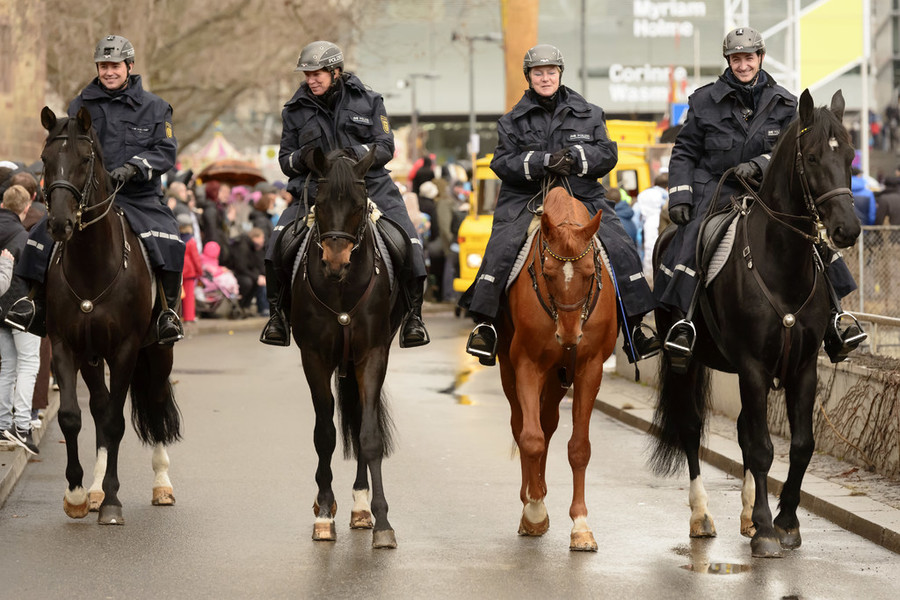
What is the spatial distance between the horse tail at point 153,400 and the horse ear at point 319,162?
8.94 ft

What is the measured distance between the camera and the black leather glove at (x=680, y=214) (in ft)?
33.8

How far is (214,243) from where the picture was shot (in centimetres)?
2675

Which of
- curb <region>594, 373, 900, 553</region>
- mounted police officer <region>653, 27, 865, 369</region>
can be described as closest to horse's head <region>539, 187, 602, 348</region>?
mounted police officer <region>653, 27, 865, 369</region>

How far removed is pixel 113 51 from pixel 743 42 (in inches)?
164

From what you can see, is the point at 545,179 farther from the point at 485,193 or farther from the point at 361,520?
the point at 485,193

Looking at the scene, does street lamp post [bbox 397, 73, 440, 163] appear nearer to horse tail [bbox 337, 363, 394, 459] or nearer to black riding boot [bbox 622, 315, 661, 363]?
horse tail [bbox 337, 363, 394, 459]

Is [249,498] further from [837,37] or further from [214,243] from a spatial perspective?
[837,37]

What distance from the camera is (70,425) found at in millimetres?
10273

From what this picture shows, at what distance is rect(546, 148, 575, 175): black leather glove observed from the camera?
9.88 m

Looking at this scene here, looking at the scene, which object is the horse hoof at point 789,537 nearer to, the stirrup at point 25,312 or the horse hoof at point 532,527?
the horse hoof at point 532,527

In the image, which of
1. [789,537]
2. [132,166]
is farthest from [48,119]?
[789,537]

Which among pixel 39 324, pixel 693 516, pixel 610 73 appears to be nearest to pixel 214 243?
pixel 39 324

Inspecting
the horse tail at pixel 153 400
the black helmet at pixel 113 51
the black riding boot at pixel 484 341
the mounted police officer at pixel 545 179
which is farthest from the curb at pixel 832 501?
the black helmet at pixel 113 51

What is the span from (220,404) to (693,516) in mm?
8168
